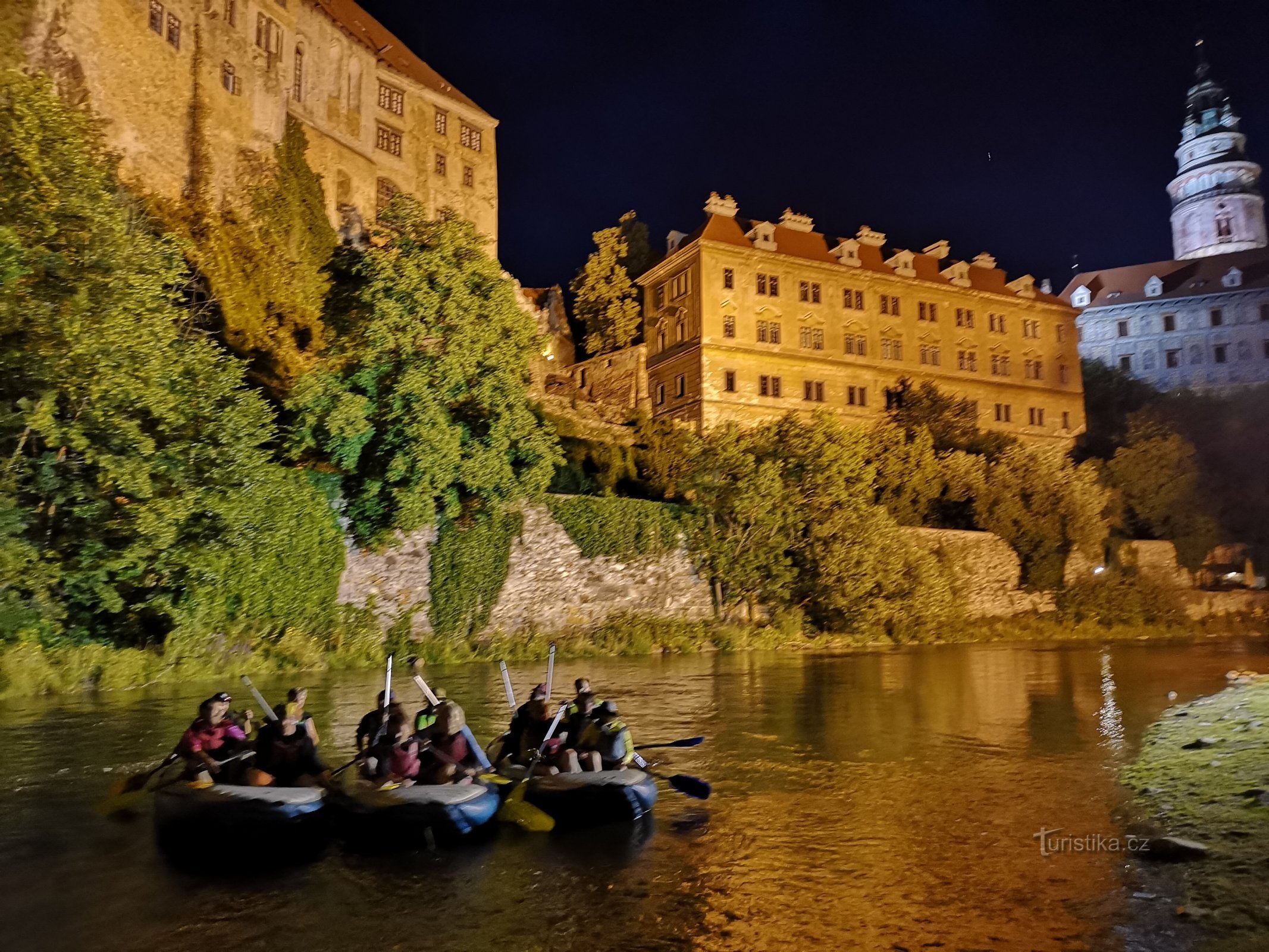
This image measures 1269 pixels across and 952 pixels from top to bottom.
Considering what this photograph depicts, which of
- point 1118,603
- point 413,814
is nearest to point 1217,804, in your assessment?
point 413,814

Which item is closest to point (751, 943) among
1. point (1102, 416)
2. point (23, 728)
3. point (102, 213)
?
point (23, 728)

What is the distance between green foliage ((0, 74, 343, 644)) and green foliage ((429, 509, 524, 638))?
5.95 metres

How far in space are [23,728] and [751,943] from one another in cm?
1259

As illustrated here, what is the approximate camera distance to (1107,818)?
863 centimetres

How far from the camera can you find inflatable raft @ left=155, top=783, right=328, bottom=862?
7.88 meters

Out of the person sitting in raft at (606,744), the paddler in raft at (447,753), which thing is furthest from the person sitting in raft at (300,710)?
the person sitting in raft at (606,744)

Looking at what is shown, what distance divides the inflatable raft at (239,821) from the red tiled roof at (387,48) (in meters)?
40.2

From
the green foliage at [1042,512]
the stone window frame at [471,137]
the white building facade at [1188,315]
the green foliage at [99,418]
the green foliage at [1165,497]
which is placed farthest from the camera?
the white building facade at [1188,315]

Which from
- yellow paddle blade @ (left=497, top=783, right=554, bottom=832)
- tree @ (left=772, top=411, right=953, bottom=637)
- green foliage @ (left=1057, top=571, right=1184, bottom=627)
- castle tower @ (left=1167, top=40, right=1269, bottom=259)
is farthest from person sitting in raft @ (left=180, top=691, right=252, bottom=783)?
castle tower @ (left=1167, top=40, right=1269, bottom=259)

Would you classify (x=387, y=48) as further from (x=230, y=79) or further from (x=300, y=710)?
(x=300, y=710)

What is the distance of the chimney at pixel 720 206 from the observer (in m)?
45.7

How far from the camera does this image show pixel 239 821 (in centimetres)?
789

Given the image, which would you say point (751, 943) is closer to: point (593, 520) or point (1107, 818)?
point (1107, 818)

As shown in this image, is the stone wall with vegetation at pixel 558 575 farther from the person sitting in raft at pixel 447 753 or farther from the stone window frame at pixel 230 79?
the stone window frame at pixel 230 79
